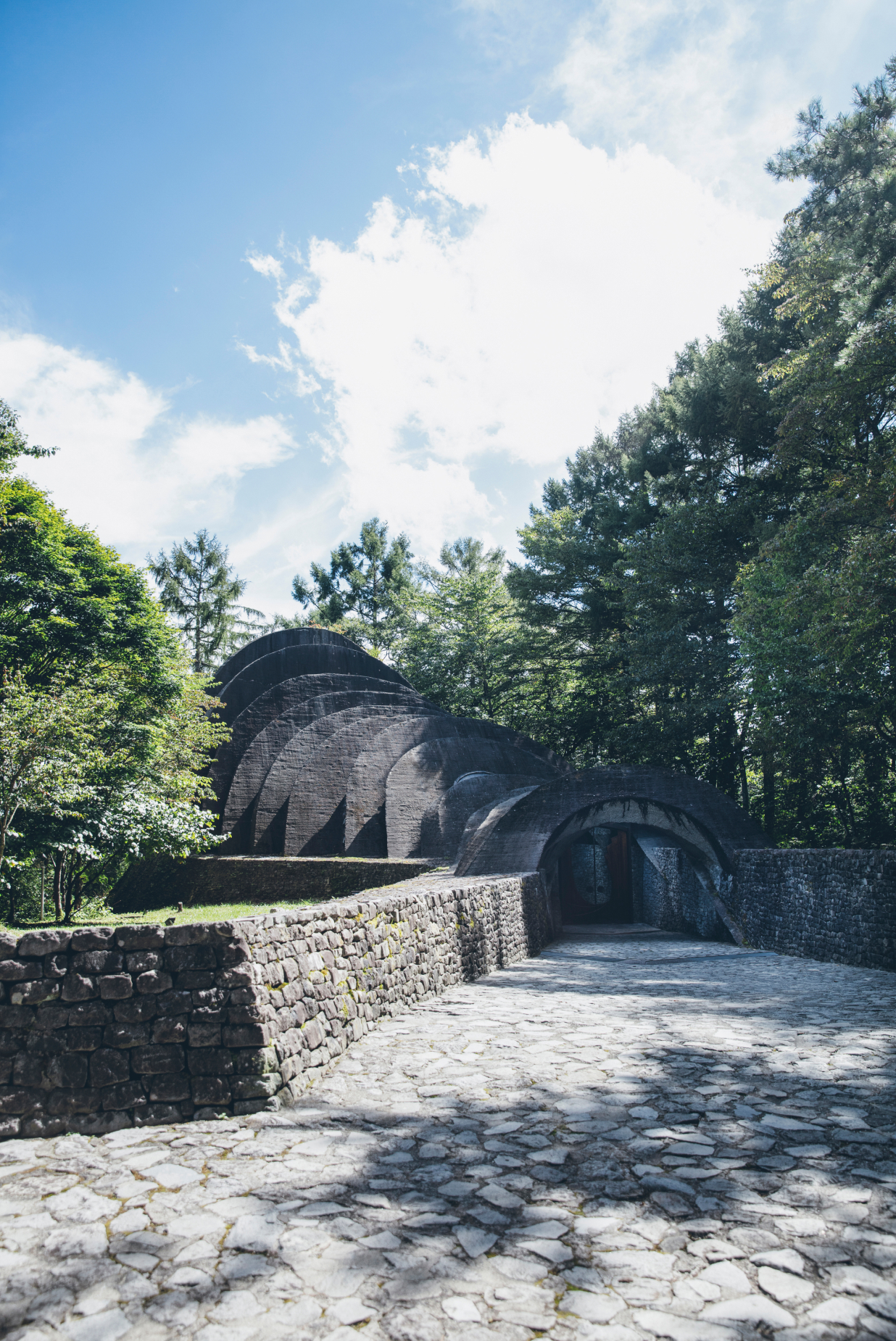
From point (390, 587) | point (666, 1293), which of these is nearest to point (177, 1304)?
point (666, 1293)

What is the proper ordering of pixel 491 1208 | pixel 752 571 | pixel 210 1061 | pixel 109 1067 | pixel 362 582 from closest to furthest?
pixel 491 1208 → pixel 109 1067 → pixel 210 1061 → pixel 752 571 → pixel 362 582

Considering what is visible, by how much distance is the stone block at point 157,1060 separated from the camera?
375 cm

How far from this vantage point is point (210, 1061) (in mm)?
3830

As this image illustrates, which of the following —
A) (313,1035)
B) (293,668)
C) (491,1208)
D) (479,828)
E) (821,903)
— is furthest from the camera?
(293,668)

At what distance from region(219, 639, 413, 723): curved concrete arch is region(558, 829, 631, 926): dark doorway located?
7.67m

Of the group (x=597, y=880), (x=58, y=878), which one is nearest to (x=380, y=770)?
(x=58, y=878)

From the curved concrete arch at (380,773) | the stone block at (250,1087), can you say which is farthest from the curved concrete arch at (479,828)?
the stone block at (250,1087)

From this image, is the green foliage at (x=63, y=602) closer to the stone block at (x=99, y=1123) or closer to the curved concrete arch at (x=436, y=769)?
the curved concrete arch at (x=436, y=769)

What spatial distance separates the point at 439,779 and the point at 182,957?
48.4ft

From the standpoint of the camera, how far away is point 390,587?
123 ft

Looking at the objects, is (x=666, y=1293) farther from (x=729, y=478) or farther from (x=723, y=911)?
(x=729, y=478)

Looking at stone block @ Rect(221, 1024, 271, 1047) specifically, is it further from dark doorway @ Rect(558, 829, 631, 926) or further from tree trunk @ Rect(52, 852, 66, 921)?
dark doorway @ Rect(558, 829, 631, 926)

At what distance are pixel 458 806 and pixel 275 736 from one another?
583 cm

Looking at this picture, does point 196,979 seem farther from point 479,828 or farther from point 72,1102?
point 479,828
